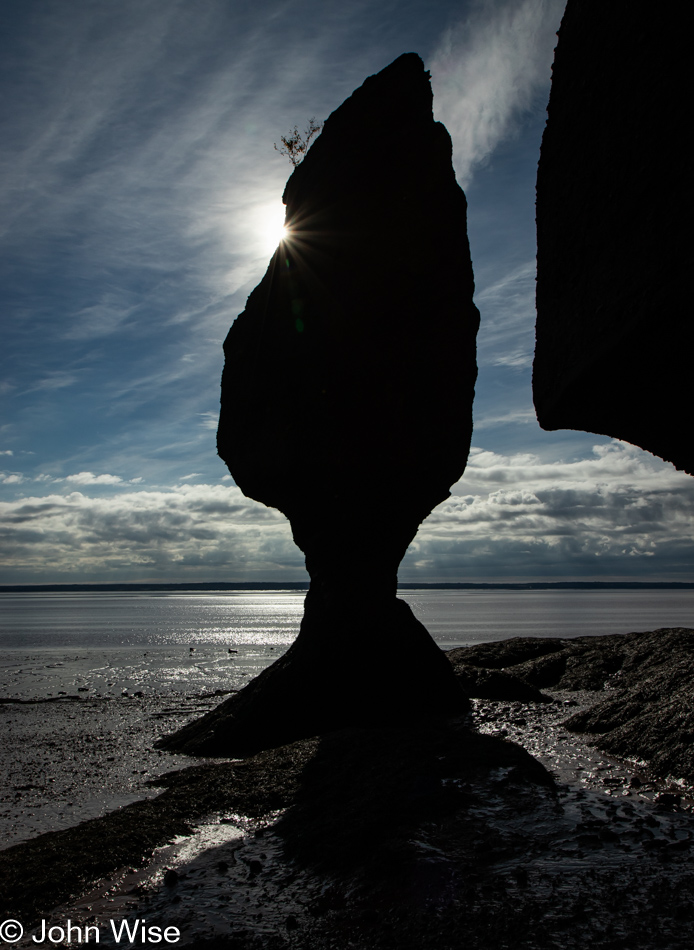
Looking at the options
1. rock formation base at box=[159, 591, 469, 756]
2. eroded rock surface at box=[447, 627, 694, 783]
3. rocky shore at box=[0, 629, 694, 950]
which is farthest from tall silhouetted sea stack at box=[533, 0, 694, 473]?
rock formation base at box=[159, 591, 469, 756]

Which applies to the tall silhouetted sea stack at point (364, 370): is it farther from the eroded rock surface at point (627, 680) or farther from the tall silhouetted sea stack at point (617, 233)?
the tall silhouetted sea stack at point (617, 233)

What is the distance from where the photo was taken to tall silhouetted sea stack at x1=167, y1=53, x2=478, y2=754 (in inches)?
431

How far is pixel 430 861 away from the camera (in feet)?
14.0

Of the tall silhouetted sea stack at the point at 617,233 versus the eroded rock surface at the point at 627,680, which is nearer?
the tall silhouetted sea stack at the point at 617,233

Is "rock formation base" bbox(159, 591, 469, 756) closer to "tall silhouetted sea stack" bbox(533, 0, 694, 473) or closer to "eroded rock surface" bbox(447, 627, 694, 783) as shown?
"eroded rock surface" bbox(447, 627, 694, 783)

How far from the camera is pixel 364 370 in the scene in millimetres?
10945

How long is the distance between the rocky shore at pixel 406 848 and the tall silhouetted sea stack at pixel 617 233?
288 cm

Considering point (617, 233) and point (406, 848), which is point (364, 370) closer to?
point (617, 233)

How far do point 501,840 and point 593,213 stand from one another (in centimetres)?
436

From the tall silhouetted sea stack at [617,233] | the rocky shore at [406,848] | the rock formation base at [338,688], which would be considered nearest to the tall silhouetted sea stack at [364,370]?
the rock formation base at [338,688]

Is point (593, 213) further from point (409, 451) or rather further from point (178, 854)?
point (409, 451)

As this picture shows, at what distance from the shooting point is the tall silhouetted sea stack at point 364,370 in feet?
35.9

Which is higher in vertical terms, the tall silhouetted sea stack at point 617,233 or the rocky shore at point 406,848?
the tall silhouetted sea stack at point 617,233

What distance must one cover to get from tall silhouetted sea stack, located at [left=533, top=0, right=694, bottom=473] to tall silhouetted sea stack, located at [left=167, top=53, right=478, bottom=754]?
6.12 m
